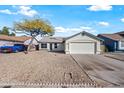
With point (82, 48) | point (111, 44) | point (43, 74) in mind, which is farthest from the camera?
point (111, 44)

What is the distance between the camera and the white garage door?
91.5 feet

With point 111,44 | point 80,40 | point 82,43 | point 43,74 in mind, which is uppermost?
point 80,40

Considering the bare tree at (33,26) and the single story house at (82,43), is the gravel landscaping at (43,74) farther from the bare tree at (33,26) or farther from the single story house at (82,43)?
the bare tree at (33,26)

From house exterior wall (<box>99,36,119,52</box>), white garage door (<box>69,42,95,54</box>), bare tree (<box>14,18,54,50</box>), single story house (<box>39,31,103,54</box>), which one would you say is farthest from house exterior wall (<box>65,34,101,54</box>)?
bare tree (<box>14,18,54,50</box>)

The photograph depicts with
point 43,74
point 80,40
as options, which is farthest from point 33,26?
point 43,74

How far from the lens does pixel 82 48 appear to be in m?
28.0

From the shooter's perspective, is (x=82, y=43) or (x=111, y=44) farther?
(x=111, y=44)

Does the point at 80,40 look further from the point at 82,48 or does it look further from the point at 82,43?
the point at 82,48

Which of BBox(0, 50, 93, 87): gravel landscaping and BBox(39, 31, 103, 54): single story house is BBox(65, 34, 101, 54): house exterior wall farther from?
BBox(0, 50, 93, 87): gravel landscaping

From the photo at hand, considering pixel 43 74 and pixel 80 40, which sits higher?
pixel 80 40
